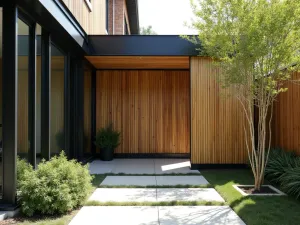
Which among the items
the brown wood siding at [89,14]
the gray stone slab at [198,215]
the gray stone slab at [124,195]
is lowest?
the gray stone slab at [198,215]

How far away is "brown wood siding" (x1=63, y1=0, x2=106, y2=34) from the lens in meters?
6.21

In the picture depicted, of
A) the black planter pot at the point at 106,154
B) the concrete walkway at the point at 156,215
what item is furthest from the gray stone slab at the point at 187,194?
the black planter pot at the point at 106,154

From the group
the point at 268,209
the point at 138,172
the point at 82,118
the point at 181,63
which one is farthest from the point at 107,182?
the point at 181,63

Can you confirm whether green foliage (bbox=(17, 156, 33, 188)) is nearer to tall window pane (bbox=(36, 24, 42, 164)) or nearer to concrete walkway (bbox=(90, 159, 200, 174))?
tall window pane (bbox=(36, 24, 42, 164))

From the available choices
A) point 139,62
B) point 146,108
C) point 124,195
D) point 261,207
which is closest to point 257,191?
point 261,207

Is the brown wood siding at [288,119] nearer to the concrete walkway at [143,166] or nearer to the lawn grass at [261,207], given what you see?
the lawn grass at [261,207]

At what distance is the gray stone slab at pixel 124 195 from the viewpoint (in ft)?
15.6

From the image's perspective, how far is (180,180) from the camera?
6203mm

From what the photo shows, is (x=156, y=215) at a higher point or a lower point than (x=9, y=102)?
lower

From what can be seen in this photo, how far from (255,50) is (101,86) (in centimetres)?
609

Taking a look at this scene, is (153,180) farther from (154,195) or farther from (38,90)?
(38,90)

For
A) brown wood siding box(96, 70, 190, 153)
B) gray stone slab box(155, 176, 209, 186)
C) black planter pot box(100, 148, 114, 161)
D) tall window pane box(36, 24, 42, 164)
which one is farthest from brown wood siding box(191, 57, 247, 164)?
tall window pane box(36, 24, 42, 164)

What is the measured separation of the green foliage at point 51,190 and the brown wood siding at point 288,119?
4724 millimetres

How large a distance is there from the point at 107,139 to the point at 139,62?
2550 millimetres
